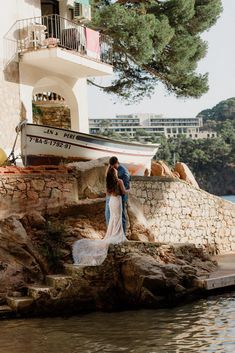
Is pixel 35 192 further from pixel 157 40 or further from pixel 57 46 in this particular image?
pixel 157 40

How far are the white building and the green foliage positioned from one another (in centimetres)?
215

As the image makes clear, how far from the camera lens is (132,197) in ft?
55.5

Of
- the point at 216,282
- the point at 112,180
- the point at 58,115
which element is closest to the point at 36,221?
the point at 112,180

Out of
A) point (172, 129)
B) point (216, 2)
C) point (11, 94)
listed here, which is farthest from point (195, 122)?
point (11, 94)

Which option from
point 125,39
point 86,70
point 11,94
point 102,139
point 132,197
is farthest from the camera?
point 125,39

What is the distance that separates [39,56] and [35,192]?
5846mm

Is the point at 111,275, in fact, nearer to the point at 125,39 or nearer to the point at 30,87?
the point at 30,87

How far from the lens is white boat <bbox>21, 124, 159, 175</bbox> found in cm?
1698

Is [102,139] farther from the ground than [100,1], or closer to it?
closer to it

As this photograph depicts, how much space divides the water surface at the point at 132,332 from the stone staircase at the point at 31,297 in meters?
0.40

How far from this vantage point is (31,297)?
1207 cm

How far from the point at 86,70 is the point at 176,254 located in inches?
355

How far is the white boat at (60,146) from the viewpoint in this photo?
1698 centimetres

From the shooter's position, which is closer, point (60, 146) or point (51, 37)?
point (60, 146)
